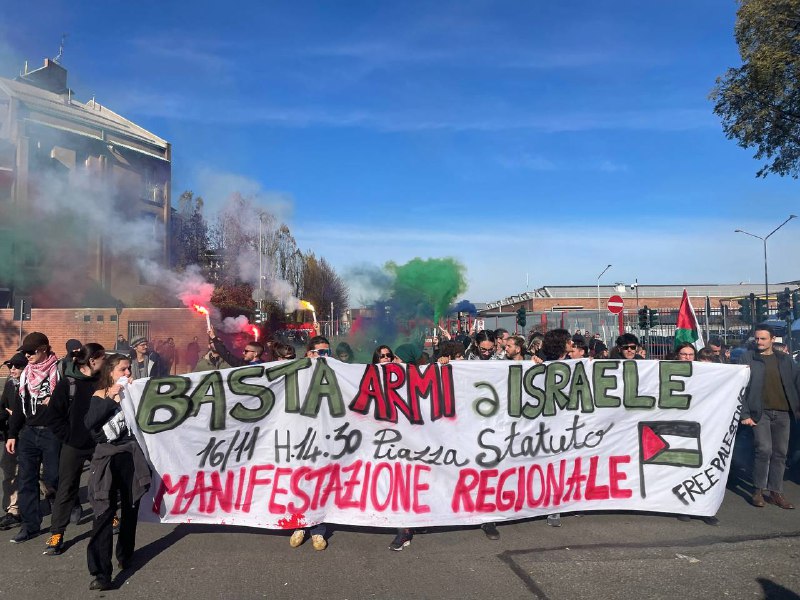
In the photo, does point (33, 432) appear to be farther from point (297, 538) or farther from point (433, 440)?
point (433, 440)

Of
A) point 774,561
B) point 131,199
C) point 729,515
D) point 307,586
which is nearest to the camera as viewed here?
point 307,586

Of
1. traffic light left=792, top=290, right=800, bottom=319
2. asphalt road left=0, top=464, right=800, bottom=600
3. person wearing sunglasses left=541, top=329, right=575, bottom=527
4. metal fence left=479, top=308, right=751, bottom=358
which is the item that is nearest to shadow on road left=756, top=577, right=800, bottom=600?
asphalt road left=0, top=464, right=800, bottom=600

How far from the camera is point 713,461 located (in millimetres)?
5934

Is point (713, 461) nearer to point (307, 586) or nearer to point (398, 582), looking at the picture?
point (398, 582)

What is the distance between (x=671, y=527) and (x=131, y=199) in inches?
1382

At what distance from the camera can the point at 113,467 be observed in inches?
182

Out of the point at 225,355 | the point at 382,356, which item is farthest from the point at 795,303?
the point at 225,355

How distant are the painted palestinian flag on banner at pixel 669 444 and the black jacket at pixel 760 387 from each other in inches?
28.7

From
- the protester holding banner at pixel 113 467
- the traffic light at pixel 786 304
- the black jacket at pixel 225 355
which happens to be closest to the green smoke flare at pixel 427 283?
the traffic light at pixel 786 304

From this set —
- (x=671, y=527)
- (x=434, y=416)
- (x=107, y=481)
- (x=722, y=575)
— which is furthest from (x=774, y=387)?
(x=107, y=481)

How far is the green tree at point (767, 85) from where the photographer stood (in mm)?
14602

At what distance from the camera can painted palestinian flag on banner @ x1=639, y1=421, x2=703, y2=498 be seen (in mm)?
5902

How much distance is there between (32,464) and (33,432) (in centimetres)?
27

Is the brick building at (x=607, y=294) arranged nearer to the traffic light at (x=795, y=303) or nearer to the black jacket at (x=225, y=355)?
the traffic light at (x=795, y=303)
